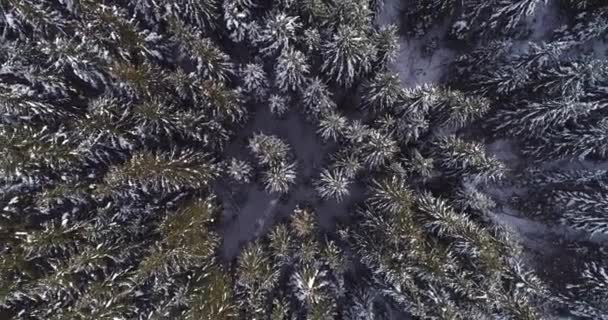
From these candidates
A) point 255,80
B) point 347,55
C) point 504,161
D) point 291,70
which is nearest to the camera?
point 347,55

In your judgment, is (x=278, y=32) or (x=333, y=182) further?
(x=333, y=182)

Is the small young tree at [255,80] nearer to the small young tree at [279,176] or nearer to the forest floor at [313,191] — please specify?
the forest floor at [313,191]

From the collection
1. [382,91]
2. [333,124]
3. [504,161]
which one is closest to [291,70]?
[333,124]

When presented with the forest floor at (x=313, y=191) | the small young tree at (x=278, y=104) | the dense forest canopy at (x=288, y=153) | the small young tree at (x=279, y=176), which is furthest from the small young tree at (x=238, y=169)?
the small young tree at (x=278, y=104)

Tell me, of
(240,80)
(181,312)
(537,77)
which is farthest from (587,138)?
(181,312)

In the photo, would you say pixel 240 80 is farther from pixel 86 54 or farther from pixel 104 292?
pixel 104 292

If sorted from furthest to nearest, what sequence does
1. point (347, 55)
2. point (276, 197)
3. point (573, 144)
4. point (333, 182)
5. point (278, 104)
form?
point (276, 197) → point (278, 104) → point (573, 144) → point (333, 182) → point (347, 55)

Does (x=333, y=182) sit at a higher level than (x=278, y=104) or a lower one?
lower

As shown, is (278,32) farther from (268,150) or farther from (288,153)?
(288,153)

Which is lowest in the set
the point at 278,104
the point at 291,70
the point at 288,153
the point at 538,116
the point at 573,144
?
the point at 288,153
